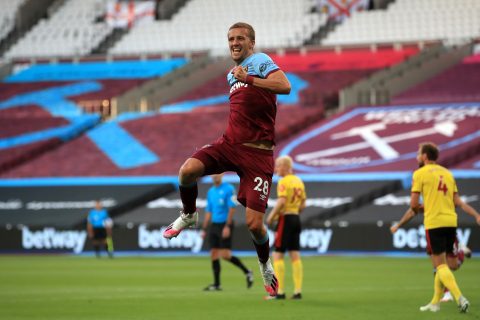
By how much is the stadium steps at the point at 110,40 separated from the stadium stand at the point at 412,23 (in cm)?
1234

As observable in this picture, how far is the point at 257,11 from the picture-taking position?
5547 centimetres

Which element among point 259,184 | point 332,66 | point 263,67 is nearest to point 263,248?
point 259,184

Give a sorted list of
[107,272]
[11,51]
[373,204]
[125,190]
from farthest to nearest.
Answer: [11,51]
[125,190]
[373,204]
[107,272]

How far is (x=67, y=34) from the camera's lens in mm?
59438

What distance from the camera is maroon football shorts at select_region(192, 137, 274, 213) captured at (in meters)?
10.9

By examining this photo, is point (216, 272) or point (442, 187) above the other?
point (442, 187)

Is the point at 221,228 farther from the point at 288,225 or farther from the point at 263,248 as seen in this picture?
the point at 263,248

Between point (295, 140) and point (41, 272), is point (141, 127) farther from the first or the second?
point (41, 272)

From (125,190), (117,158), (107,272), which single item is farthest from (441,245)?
(117,158)

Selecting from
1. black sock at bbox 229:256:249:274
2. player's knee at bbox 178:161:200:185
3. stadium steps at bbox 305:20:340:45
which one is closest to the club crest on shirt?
player's knee at bbox 178:161:200:185

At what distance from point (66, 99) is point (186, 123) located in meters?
8.32

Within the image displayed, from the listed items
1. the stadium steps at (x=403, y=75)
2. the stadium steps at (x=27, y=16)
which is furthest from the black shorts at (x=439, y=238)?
the stadium steps at (x=27, y=16)

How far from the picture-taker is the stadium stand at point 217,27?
176 feet

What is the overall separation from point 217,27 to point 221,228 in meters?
37.2
